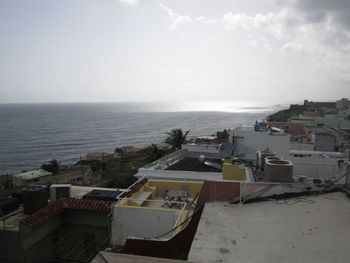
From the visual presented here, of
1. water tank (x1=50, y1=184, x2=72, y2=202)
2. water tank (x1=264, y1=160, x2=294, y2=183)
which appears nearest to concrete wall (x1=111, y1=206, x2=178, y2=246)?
water tank (x1=264, y1=160, x2=294, y2=183)

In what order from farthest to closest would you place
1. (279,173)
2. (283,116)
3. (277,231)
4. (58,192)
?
(283,116) < (58,192) < (279,173) < (277,231)

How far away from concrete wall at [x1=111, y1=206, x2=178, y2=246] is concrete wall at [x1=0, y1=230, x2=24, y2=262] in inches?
192

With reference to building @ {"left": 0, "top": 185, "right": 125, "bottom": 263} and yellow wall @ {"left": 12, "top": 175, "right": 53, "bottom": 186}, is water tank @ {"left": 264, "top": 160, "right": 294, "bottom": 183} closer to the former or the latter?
building @ {"left": 0, "top": 185, "right": 125, "bottom": 263}

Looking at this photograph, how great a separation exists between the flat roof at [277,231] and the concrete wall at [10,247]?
10378 millimetres

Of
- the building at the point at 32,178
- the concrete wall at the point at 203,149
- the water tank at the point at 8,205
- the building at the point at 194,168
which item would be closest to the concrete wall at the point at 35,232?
the water tank at the point at 8,205

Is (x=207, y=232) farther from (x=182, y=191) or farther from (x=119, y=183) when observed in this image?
(x=119, y=183)

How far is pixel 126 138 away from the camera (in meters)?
101

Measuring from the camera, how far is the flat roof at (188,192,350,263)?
→ 17.8 feet

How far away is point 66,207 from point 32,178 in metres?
30.0

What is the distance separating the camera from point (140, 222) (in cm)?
1227

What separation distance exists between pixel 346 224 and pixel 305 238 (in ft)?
4.17

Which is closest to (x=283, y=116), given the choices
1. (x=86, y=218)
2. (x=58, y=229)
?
(x=86, y=218)

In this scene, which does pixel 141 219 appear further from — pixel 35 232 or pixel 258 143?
pixel 258 143

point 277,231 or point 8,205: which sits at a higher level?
point 277,231
